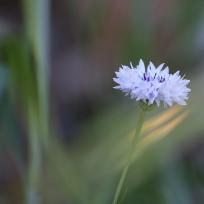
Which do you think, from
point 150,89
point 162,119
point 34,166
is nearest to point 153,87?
point 150,89

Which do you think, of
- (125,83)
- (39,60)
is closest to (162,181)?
(39,60)

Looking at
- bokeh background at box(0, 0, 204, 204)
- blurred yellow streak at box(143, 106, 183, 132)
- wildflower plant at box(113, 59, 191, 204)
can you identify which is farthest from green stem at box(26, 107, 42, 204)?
wildflower plant at box(113, 59, 191, 204)

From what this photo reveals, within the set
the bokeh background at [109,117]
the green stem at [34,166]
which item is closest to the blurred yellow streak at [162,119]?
the bokeh background at [109,117]

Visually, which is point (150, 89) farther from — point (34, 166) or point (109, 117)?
point (109, 117)

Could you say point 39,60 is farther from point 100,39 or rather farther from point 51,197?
point 100,39

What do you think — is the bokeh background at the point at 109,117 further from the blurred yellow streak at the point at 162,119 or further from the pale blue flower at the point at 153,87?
the pale blue flower at the point at 153,87

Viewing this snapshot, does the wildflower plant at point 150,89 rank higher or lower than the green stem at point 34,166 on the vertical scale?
lower

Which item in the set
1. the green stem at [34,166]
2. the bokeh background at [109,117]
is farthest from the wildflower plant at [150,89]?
the green stem at [34,166]

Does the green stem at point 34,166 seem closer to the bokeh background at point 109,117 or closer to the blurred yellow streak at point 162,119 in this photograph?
the bokeh background at point 109,117

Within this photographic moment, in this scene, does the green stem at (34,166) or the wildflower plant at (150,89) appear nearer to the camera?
the wildflower plant at (150,89)

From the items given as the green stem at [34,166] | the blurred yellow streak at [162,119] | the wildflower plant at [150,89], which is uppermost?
the green stem at [34,166]
